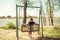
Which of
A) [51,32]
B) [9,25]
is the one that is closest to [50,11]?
[51,32]

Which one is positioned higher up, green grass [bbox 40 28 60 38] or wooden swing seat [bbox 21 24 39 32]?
wooden swing seat [bbox 21 24 39 32]

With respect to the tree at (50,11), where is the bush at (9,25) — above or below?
below

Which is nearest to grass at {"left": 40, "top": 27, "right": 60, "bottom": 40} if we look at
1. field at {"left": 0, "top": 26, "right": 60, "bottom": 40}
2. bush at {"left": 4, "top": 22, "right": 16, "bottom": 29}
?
field at {"left": 0, "top": 26, "right": 60, "bottom": 40}

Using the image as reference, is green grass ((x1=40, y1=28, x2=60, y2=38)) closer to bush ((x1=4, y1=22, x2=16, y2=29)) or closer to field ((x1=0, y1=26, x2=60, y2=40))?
field ((x1=0, y1=26, x2=60, y2=40))

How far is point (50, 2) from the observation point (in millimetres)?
1831

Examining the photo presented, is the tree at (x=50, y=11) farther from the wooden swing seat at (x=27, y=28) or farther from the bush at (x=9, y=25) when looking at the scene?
the bush at (x=9, y=25)

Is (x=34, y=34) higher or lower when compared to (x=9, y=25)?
lower

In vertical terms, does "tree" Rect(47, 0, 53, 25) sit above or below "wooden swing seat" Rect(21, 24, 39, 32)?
above

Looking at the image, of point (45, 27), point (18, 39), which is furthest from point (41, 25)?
point (18, 39)

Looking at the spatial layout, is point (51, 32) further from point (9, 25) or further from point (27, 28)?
point (9, 25)

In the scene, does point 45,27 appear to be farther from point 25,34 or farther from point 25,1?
point 25,1

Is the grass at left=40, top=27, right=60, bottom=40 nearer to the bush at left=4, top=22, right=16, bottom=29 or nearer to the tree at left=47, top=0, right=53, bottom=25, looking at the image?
the tree at left=47, top=0, right=53, bottom=25

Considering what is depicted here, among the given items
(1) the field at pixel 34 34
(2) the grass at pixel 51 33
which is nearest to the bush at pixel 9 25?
(1) the field at pixel 34 34

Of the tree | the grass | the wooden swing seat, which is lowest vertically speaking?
the grass
